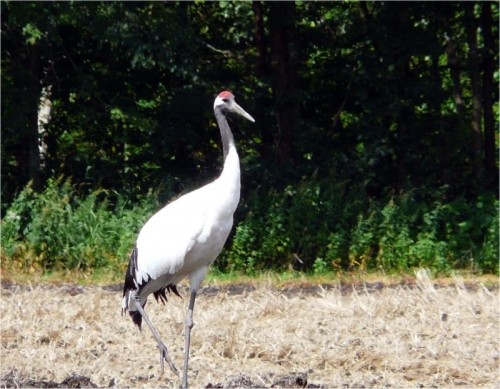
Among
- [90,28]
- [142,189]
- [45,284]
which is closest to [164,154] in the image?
[142,189]

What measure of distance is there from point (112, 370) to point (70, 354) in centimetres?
50

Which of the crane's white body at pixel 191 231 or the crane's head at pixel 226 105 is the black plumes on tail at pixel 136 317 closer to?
the crane's white body at pixel 191 231

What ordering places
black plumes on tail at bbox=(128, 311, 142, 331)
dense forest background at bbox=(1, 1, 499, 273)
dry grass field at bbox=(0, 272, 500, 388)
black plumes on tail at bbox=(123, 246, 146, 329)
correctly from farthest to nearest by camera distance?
dense forest background at bbox=(1, 1, 499, 273) → black plumes on tail at bbox=(128, 311, 142, 331) → black plumes on tail at bbox=(123, 246, 146, 329) → dry grass field at bbox=(0, 272, 500, 388)

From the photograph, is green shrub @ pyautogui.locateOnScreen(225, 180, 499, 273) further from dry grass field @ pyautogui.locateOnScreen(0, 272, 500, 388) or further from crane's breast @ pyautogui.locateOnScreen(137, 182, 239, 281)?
crane's breast @ pyautogui.locateOnScreen(137, 182, 239, 281)

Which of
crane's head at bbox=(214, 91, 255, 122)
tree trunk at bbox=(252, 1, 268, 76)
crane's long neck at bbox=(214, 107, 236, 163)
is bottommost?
crane's long neck at bbox=(214, 107, 236, 163)

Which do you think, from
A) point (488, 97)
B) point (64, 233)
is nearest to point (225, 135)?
point (64, 233)

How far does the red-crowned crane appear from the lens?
7.31 m

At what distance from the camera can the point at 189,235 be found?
24.1 feet

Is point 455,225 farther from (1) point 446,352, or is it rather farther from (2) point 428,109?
(1) point 446,352

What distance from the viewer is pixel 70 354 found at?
800cm

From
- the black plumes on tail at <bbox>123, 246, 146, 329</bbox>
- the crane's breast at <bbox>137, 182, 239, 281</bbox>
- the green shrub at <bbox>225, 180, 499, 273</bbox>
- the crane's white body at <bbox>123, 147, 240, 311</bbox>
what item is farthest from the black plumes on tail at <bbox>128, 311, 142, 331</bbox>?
the green shrub at <bbox>225, 180, 499, 273</bbox>

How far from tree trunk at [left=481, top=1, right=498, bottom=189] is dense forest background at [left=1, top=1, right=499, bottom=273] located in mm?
29

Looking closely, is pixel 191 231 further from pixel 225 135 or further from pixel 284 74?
pixel 284 74

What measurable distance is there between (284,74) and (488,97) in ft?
12.1
